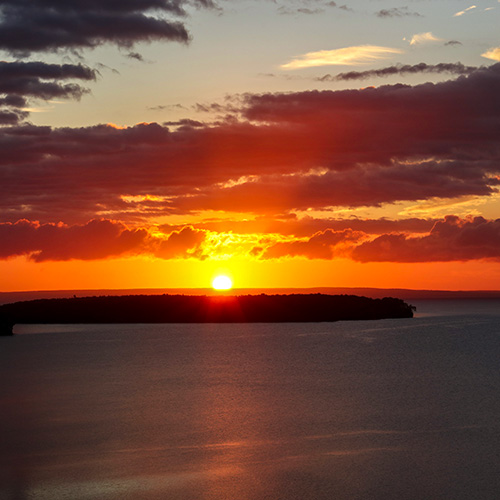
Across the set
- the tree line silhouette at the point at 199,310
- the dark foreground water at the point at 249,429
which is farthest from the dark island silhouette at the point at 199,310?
the dark foreground water at the point at 249,429

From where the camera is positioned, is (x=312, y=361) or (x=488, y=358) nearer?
(x=312, y=361)

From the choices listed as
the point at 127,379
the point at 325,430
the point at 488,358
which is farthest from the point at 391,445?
the point at 488,358

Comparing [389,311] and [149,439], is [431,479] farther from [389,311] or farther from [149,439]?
[389,311]

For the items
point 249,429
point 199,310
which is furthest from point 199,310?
point 249,429

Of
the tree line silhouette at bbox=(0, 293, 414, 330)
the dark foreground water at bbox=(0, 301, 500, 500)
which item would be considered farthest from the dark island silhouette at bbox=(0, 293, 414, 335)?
the dark foreground water at bbox=(0, 301, 500, 500)

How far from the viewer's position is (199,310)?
18725 cm

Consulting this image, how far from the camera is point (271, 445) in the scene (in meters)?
30.6

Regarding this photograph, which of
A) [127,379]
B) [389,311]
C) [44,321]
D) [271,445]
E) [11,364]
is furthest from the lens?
[389,311]

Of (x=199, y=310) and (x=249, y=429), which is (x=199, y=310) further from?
(x=249, y=429)

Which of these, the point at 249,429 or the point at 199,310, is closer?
the point at 249,429

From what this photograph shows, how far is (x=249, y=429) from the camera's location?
34594 mm

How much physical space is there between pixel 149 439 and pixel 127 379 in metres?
25.9

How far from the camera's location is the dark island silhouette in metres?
172

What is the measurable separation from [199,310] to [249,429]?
15335 cm
